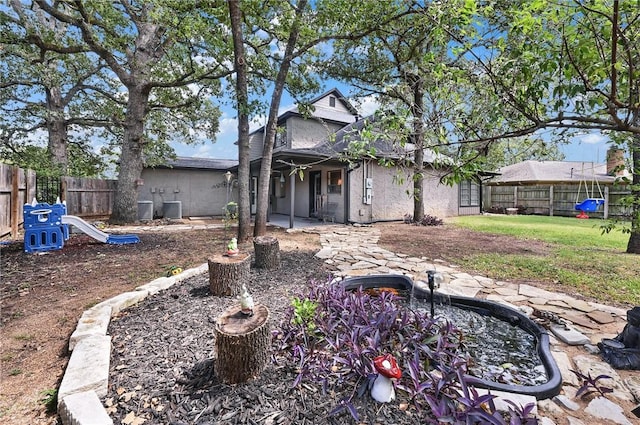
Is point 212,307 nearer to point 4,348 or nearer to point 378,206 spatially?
point 4,348

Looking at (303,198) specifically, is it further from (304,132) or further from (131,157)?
(131,157)

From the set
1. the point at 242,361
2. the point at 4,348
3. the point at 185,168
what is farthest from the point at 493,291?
the point at 185,168

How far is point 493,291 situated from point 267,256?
3243mm

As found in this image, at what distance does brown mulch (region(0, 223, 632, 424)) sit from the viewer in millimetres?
1761

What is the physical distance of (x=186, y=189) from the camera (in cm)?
1468

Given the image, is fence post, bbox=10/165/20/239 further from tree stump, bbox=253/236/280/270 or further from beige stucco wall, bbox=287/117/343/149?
beige stucco wall, bbox=287/117/343/149

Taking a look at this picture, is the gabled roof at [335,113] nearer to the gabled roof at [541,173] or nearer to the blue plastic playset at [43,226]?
the gabled roof at [541,173]

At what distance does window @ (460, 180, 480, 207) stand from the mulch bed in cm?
1515

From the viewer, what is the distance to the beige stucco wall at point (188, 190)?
45.3 ft

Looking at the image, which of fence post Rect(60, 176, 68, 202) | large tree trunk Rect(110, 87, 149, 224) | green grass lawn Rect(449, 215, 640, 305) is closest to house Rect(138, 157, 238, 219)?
large tree trunk Rect(110, 87, 149, 224)

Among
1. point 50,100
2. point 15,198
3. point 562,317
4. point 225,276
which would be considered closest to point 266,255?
point 225,276

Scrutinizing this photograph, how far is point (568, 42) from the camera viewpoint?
68.2 inches

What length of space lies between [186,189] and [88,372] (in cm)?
1397

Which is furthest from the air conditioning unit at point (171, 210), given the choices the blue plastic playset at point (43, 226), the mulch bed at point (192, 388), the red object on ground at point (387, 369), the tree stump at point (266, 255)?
the red object on ground at point (387, 369)
